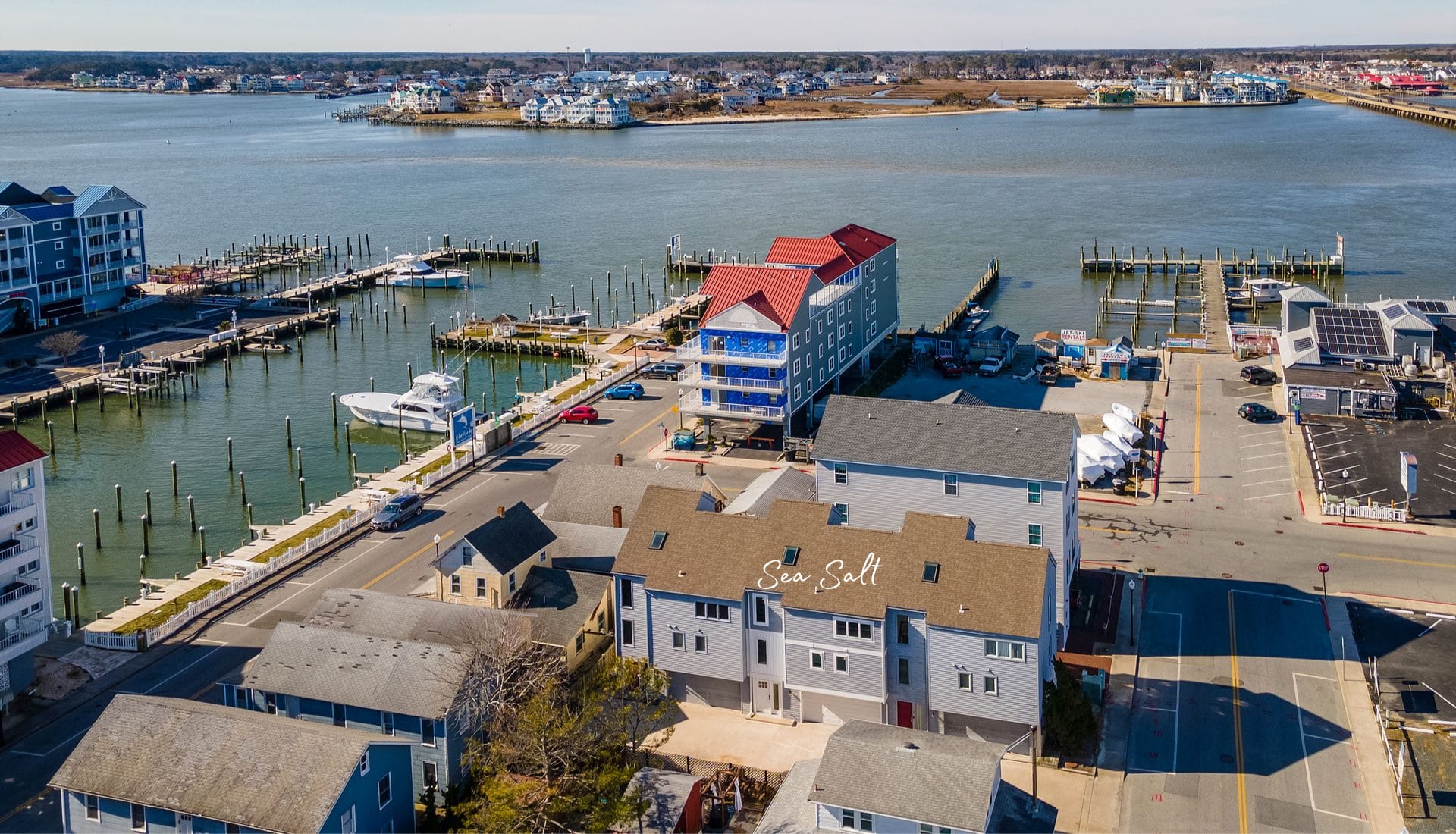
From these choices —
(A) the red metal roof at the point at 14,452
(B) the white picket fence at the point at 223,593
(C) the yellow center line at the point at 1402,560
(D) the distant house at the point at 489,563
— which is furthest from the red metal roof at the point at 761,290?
(A) the red metal roof at the point at 14,452

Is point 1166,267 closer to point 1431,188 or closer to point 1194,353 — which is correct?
point 1194,353

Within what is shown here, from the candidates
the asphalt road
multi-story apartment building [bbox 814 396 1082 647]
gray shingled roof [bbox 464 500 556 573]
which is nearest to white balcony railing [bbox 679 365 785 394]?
the asphalt road

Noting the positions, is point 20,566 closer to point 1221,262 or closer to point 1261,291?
point 1261,291

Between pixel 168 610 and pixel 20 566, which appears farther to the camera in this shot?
pixel 168 610

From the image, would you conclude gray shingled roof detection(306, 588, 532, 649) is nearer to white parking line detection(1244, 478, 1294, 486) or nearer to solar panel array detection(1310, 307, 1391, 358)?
white parking line detection(1244, 478, 1294, 486)

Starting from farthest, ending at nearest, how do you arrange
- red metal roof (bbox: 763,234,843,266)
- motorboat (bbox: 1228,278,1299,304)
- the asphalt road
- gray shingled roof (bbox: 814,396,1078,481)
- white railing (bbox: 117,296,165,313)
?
motorboat (bbox: 1228,278,1299,304)
white railing (bbox: 117,296,165,313)
red metal roof (bbox: 763,234,843,266)
gray shingled roof (bbox: 814,396,1078,481)
the asphalt road

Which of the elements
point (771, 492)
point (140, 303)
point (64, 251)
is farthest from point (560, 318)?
point (771, 492)

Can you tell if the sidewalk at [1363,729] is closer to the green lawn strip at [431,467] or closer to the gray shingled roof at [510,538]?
the gray shingled roof at [510,538]
